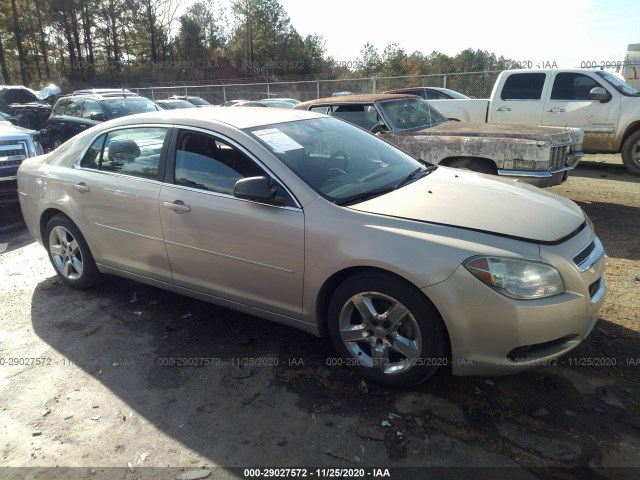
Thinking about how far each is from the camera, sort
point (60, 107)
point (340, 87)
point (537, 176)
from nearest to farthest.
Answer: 1. point (537, 176)
2. point (60, 107)
3. point (340, 87)

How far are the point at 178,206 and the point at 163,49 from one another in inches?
2195

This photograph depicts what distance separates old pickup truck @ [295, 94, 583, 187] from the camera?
235 inches

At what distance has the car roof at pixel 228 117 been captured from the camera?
3505 millimetres

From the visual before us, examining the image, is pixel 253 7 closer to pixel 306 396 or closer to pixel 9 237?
pixel 9 237

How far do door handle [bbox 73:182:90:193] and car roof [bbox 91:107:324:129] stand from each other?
0.59 meters

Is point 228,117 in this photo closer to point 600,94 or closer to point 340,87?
point 600,94

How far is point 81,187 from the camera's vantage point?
4.11 m

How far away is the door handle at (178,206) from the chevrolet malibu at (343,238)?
0.01 metres

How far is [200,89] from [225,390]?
30.7 metres

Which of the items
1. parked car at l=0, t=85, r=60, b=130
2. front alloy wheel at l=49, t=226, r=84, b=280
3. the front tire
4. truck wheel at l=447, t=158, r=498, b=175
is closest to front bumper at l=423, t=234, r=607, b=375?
the front tire

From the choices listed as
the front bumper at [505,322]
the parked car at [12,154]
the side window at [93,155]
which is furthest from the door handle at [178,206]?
the parked car at [12,154]

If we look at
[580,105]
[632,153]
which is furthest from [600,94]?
[632,153]

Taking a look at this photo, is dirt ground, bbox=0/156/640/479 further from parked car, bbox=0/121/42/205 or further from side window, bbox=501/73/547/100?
side window, bbox=501/73/547/100

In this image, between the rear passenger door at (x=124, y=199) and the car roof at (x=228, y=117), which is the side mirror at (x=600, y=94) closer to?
the car roof at (x=228, y=117)
